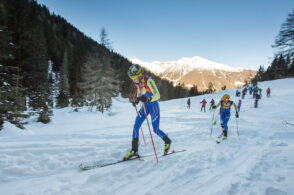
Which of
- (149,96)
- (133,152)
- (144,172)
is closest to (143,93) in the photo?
(149,96)

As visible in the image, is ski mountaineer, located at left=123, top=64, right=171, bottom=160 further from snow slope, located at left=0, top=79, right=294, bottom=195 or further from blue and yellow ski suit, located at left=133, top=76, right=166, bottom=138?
snow slope, located at left=0, top=79, right=294, bottom=195

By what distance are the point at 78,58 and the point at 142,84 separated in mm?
48731

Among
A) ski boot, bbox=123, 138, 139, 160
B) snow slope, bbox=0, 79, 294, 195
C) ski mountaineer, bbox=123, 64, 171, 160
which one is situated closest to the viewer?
snow slope, bbox=0, 79, 294, 195

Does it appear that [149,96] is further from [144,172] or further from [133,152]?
[144,172]

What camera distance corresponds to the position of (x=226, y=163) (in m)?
3.46

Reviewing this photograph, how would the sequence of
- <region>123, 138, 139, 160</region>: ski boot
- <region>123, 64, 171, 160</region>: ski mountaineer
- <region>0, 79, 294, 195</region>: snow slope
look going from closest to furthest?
<region>0, 79, 294, 195</region>: snow slope, <region>123, 138, 139, 160</region>: ski boot, <region>123, 64, 171, 160</region>: ski mountaineer

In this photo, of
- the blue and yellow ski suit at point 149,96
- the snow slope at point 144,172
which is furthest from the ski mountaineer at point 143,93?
the snow slope at point 144,172

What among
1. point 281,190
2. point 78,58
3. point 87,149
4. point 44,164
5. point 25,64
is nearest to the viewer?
point 281,190

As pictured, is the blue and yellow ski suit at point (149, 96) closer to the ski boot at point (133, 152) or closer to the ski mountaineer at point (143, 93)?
the ski mountaineer at point (143, 93)

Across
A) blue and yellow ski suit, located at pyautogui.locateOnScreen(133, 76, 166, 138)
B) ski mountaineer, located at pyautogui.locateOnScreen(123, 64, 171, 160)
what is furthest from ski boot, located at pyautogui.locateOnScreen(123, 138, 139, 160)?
blue and yellow ski suit, located at pyautogui.locateOnScreen(133, 76, 166, 138)

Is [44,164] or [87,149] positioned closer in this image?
[44,164]

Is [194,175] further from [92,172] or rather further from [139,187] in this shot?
[92,172]

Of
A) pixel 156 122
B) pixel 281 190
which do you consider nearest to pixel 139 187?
pixel 156 122

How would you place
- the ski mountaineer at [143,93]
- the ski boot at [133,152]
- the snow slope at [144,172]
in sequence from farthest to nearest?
the ski mountaineer at [143,93]
the ski boot at [133,152]
the snow slope at [144,172]
